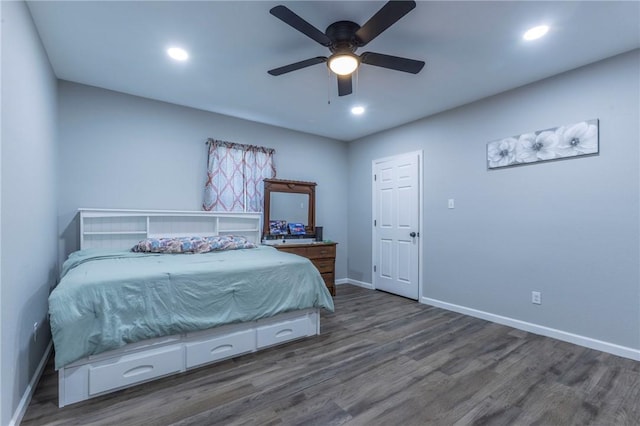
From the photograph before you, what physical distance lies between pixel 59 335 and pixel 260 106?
295cm

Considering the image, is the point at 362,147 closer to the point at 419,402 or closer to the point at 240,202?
the point at 240,202

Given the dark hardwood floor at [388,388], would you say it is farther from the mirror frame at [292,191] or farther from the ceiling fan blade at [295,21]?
the ceiling fan blade at [295,21]

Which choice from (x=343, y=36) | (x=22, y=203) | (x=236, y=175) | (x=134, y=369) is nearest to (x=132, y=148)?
(x=236, y=175)

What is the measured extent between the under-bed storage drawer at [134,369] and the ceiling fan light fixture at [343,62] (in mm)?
2402

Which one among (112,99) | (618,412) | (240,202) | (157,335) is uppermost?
(112,99)

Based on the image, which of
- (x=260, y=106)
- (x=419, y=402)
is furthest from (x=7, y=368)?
(x=260, y=106)

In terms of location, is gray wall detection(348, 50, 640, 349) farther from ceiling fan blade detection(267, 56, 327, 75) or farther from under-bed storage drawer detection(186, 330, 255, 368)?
under-bed storage drawer detection(186, 330, 255, 368)

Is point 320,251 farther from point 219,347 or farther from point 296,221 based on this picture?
point 219,347

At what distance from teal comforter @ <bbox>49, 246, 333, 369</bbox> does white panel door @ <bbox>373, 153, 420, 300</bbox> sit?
6.01 feet

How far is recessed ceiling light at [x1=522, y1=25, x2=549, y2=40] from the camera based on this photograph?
7.11 ft

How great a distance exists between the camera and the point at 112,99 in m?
3.29

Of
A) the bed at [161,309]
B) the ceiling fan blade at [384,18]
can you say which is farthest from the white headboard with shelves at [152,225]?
the ceiling fan blade at [384,18]

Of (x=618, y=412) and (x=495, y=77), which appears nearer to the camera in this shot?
(x=618, y=412)

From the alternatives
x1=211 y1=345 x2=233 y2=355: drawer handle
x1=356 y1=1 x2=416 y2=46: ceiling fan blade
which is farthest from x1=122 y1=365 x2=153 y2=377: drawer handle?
x1=356 y1=1 x2=416 y2=46: ceiling fan blade
